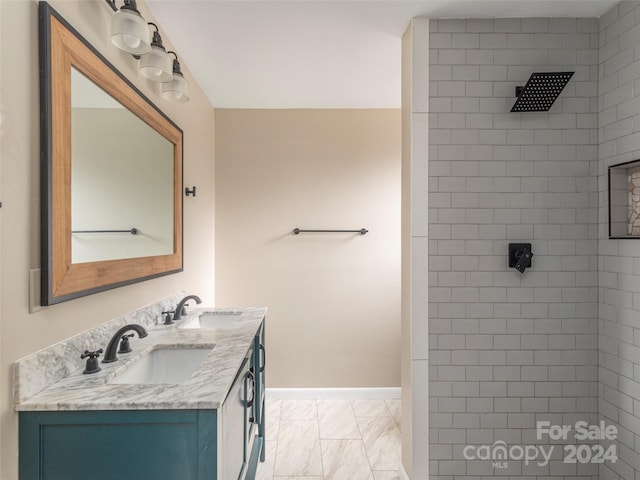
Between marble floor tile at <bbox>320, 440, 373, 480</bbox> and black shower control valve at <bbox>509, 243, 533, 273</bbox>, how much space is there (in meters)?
1.41

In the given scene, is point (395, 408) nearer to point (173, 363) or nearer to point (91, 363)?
point (173, 363)

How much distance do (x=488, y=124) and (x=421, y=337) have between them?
43.6 inches

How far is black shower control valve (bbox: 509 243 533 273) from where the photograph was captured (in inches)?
65.6

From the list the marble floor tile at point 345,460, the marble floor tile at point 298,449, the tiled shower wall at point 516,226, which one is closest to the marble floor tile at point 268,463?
the marble floor tile at point 298,449

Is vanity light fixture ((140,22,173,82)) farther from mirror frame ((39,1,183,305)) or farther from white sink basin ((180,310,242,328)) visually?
white sink basin ((180,310,242,328))

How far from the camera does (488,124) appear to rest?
1715mm

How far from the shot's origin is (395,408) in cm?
269

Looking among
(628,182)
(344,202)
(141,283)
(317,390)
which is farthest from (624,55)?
(317,390)

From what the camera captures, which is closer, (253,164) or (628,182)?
(628,182)

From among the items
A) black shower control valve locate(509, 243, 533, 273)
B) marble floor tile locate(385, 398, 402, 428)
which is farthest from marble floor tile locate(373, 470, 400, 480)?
black shower control valve locate(509, 243, 533, 273)

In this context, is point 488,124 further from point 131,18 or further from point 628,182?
point 131,18

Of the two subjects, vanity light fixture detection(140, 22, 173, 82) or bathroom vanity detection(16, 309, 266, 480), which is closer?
bathroom vanity detection(16, 309, 266, 480)

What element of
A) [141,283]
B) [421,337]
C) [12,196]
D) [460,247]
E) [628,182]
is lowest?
[421,337]

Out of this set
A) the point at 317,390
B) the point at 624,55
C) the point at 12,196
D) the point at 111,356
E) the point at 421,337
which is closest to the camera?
the point at 12,196
